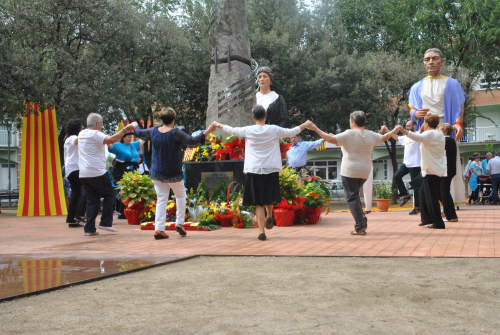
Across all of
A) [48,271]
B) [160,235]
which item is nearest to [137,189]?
[160,235]

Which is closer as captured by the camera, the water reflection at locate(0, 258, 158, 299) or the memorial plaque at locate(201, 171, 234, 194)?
the water reflection at locate(0, 258, 158, 299)

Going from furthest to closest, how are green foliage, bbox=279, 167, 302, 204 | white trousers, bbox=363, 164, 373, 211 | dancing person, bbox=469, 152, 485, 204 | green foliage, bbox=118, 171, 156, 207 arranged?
dancing person, bbox=469, 152, 485, 204
white trousers, bbox=363, 164, 373, 211
green foliage, bbox=118, 171, 156, 207
green foliage, bbox=279, 167, 302, 204

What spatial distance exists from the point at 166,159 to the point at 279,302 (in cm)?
396

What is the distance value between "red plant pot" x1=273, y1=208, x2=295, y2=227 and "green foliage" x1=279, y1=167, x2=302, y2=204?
173 millimetres

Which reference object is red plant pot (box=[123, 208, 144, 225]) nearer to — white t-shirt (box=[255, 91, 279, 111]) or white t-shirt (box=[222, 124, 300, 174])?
white t-shirt (box=[255, 91, 279, 111])

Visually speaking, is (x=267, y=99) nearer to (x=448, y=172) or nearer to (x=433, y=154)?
(x=433, y=154)

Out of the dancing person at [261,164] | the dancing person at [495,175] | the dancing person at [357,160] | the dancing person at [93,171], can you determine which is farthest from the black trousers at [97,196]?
the dancing person at [495,175]

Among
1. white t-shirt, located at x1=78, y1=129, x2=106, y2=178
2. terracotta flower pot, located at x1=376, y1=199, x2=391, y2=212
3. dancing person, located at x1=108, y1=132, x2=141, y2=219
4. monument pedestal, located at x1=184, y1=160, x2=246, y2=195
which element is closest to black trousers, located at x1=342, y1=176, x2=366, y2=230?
monument pedestal, located at x1=184, y1=160, x2=246, y2=195

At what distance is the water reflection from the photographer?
3801 mm

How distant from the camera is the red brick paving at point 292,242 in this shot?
533 cm

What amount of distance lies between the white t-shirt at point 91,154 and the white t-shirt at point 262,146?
7.05 ft

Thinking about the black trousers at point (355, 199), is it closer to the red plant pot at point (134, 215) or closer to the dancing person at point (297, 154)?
the red plant pot at point (134, 215)

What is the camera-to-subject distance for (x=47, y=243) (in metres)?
6.83

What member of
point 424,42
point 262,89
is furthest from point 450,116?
point 424,42
